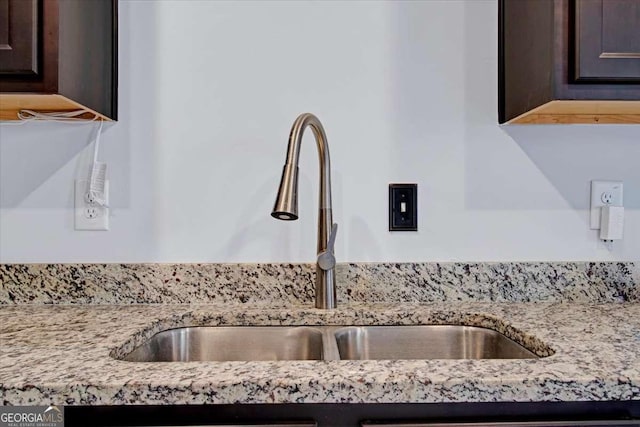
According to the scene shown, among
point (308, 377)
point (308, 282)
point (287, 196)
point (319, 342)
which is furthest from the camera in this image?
point (308, 282)

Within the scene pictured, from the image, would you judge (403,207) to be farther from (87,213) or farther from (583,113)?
(87,213)

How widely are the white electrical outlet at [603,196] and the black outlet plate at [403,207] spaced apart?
0.45 m

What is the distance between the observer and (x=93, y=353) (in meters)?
0.74

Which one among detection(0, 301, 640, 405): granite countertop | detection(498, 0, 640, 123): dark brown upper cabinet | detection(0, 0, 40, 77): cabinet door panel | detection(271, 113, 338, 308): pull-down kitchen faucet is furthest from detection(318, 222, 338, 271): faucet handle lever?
detection(0, 0, 40, 77): cabinet door panel

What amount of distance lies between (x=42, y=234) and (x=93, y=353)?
22.9 inches

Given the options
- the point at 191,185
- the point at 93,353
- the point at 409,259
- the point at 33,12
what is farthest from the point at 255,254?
the point at 33,12

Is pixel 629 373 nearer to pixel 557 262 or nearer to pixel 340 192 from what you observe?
pixel 557 262

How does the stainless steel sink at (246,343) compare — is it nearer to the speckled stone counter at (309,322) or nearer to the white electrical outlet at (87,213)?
the speckled stone counter at (309,322)

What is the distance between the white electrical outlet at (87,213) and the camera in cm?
118

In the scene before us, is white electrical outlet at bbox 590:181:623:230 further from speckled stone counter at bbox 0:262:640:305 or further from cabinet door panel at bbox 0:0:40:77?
cabinet door panel at bbox 0:0:40:77

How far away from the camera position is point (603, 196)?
47.1 inches

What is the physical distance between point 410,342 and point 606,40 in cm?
73

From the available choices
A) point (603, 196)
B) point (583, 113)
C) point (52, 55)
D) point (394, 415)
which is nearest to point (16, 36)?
point (52, 55)

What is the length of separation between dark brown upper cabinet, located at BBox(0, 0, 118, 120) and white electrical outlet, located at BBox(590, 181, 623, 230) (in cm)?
123
